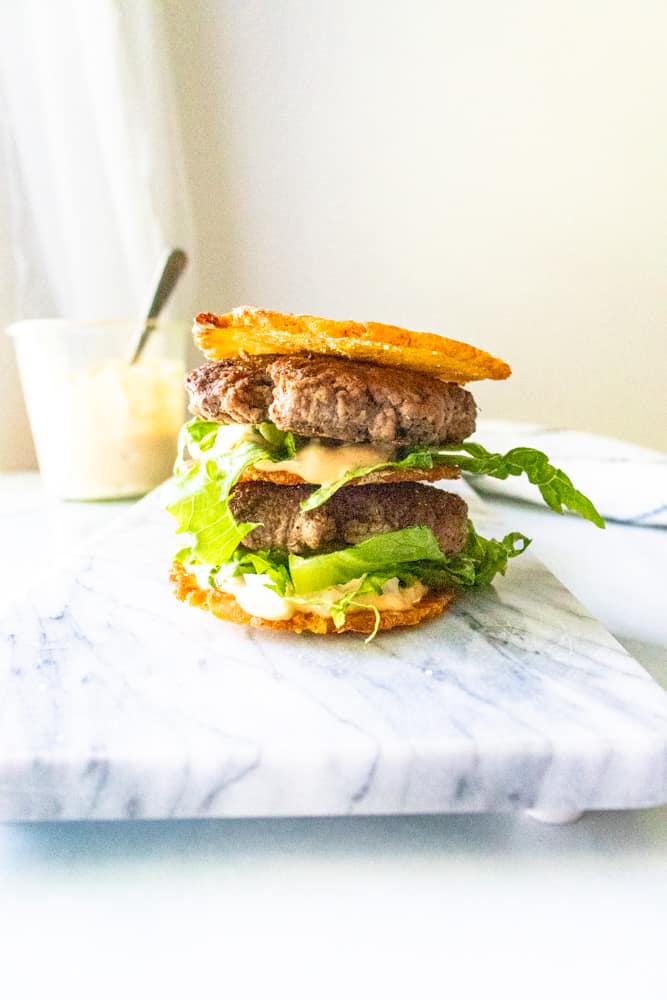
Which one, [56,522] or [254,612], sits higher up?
[254,612]

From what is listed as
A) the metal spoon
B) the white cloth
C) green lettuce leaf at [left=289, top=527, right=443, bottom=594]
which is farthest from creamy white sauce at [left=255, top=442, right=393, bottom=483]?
the white cloth

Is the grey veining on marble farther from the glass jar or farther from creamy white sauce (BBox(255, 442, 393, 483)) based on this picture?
the glass jar

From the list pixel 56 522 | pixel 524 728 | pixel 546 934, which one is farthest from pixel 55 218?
pixel 546 934

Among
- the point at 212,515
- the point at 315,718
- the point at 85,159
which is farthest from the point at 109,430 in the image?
the point at 315,718

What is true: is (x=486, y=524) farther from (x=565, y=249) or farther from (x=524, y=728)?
(x=565, y=249)

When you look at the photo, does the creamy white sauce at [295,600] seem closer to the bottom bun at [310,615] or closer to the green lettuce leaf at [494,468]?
the bottom bun at [310,615]

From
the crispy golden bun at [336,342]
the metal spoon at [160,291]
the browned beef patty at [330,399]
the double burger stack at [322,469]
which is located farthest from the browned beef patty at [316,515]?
the metal spoon at [160,291]
